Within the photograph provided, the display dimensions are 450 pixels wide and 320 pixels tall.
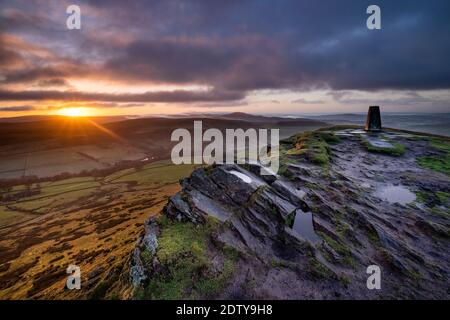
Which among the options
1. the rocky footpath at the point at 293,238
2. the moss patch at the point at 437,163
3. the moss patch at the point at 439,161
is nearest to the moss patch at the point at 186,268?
the rocky footpath at the point at 293,238

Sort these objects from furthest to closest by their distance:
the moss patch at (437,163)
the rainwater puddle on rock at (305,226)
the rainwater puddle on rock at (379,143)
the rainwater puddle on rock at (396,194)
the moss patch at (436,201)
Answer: the rainwater puddle on rock at (379,143)
the moss patch at (437,163)
the rainwater puddle on rock at (396,194)
the moss patch at (436,201)
the rainwater puddle on rock at (305,226)

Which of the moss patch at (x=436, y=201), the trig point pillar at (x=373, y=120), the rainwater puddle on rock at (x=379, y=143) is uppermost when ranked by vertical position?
the trig point pillar at (x=373, y=120)

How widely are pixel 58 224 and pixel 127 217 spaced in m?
29.9

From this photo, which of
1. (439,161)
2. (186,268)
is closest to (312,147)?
(439,161)

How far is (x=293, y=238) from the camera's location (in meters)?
17.8

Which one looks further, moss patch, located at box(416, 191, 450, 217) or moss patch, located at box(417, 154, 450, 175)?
moss patch, located at box(417, 154, 450, 175)

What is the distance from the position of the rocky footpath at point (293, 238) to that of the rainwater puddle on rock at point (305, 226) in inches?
3.9

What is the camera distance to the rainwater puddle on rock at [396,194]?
24766 millimetres

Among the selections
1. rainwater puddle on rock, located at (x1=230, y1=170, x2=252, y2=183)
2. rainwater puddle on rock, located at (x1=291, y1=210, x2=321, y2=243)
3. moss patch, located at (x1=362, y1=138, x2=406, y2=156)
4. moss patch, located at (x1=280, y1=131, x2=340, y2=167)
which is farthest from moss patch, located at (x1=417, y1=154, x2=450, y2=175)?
rainwater puddle on rock, located at (x1=230, y1=170, x2=252, y2=183)

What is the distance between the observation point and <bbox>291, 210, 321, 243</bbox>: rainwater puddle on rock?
18.6 metres

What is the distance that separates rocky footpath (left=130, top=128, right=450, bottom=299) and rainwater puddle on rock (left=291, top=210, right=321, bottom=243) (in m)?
0.10

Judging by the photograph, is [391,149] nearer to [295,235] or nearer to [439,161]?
[439,161]

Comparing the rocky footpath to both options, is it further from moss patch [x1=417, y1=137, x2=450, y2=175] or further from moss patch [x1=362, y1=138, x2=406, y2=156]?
moss patch [x1=362, y1=138, x2=406, y2=156]

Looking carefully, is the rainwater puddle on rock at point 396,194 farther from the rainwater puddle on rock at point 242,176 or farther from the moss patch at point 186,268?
the moss patch at point 186,268
